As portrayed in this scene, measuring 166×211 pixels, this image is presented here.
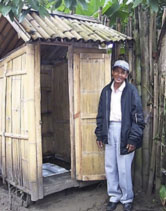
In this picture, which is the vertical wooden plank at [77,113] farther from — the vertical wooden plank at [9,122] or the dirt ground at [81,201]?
the vertical wooden plank at [9,122]

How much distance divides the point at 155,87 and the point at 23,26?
2.07 metres

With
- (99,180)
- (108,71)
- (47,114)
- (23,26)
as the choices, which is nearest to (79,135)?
(99,180)

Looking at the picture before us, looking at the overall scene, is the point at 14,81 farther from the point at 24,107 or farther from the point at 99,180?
the point at 99,180

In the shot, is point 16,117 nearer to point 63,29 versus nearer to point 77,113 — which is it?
point 77,113

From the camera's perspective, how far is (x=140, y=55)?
4.07m

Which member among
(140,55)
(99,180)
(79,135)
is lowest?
(99,180)

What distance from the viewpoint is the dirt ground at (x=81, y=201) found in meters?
3.76

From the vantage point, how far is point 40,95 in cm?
404

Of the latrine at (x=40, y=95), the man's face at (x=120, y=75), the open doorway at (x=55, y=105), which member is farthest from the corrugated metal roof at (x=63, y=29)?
the open doorway at (x=55, y=105)

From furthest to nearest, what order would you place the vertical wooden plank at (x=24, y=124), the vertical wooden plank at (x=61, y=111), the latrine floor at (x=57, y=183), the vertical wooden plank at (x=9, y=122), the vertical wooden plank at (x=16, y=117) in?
the vertical wooden plank at (x=61, y=111) < the vertical wooden plank at (x=9, y=122) < the vertical wooden plank at (x=16, y=117) < the latrine floor at (x=57, y=183) < the vertical wooden plank at (x=24, y=124)

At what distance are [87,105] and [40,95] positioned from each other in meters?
0.75

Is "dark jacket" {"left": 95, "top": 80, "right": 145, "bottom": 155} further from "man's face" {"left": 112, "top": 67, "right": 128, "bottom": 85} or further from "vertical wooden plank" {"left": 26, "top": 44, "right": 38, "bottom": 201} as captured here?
"vertical wooden plank" {"left": 26, "top": 44, "right": 38, "bottom": 201}

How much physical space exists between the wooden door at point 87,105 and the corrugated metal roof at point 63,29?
0.31 m

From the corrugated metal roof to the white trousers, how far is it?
1.31 m
